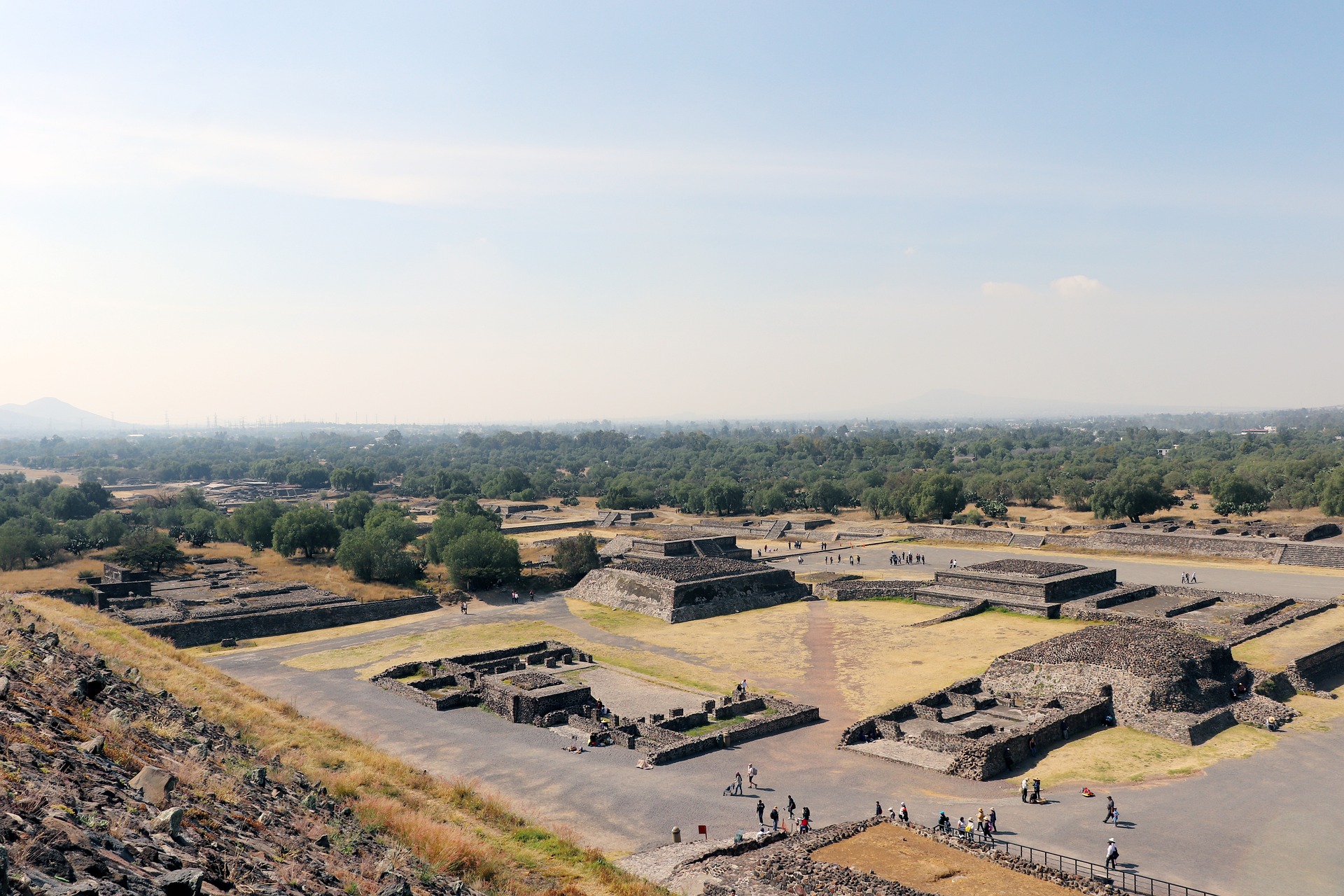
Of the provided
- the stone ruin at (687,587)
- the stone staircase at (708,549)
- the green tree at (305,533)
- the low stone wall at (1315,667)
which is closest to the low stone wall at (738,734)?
the stone ruin at (687,587)

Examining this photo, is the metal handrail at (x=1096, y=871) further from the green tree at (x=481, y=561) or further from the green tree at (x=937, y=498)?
the green tree at (x=937, y=498)

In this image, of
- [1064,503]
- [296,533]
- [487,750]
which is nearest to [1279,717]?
[487,750]

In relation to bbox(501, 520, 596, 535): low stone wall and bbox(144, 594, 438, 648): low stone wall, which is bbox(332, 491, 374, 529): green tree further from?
bbox(144, 594, 438, 648): low stone wall

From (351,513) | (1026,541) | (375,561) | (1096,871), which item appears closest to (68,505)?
(351,513)

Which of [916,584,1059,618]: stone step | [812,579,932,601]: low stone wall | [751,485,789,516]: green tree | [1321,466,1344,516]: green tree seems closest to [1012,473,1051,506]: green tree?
[751,485,789,516]: green tree

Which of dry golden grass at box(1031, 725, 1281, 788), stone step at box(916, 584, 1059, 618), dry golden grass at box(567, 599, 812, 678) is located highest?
stone step at box(916, 584, 1059, 618)

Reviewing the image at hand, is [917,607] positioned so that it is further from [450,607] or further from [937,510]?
[937,510]

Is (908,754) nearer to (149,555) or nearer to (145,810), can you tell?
(145,810)

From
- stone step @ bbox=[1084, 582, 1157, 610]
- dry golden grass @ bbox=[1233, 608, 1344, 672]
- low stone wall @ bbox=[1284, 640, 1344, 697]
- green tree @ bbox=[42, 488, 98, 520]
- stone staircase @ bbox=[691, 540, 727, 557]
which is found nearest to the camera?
low stone wall @ bbox=[1284, 640, 1344, 697]
